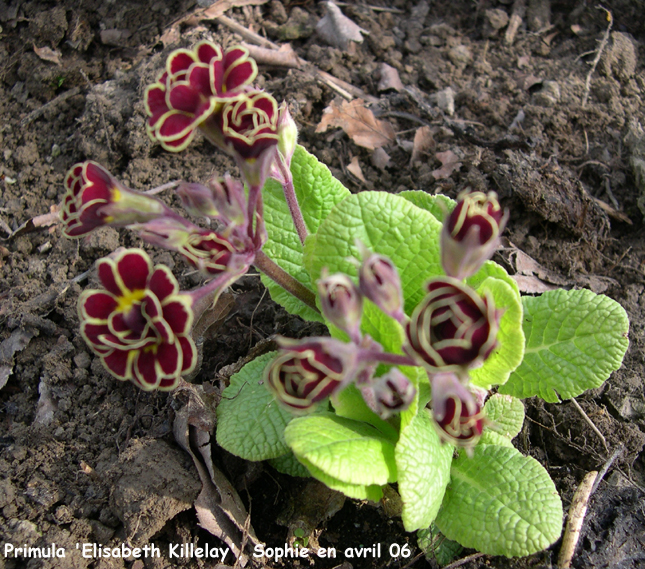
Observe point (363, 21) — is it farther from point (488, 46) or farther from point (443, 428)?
point (443, 428)

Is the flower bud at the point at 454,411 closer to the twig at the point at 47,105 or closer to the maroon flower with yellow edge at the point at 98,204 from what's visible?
the maroon flower with yellow edge at the point at 98,204

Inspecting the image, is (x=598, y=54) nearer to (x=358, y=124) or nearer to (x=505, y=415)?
(x=358, y=124)

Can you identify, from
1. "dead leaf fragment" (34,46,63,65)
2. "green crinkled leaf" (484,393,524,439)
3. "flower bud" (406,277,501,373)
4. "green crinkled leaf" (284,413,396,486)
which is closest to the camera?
"flower bud" (406,277,501,373)

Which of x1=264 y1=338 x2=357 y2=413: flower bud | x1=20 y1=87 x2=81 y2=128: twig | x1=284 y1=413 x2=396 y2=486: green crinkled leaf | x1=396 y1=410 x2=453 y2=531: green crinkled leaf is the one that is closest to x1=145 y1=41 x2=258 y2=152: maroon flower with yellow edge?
x1=264 y1=338 x2=357 y2=413: flower bud

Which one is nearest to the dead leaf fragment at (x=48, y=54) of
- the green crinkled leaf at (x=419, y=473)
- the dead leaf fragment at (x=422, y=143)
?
the dead leaf fragment at (x=422, y=143)

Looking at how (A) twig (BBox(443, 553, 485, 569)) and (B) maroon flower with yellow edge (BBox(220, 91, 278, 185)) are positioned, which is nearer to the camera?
(B) maroon flower with yellow edge (BBox(220, 91, 278, 185))

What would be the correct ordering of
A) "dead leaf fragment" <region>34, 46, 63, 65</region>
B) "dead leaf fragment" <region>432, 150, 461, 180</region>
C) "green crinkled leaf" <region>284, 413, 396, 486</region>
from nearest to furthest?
"green crinkled leaf" <region>284, 413, 396, 486</region> → "dead leaf fragment" <region>432, 150, 461, 180</region> → "dead leaf fragment" <region>34, 46, 63, 65</region>

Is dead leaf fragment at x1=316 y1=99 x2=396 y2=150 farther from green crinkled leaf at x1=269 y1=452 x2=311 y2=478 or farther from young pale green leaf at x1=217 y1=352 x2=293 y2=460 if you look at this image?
green crinkled leaf at x1=269 y1=452 x2=311 y2=478

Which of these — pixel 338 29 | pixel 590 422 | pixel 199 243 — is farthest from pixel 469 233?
pixel 338 29
